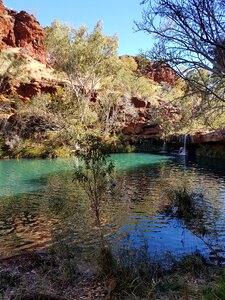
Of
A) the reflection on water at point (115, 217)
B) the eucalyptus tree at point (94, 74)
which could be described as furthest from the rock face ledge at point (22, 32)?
the reflection on water at point (115, 217)

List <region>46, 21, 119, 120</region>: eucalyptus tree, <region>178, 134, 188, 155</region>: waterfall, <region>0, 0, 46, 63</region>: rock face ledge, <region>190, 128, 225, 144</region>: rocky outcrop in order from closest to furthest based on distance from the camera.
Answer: <region>190, 128, 225, 144</region>: rocky outcrop, <region>46, 21, 119, 120</region>: eucalyptus tree, <region>178, 134, 188, 155</region>: waterfall, <region>0, 0, 46, 63</region>: rock face ledge

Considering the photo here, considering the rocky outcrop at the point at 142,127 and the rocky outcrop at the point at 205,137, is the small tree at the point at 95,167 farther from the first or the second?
the rocky outcrop at the point at 142,127

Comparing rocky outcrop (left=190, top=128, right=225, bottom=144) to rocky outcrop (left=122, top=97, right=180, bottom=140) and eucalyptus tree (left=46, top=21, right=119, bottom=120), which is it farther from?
eucalyptus tree (left=46, top=21, right=119, bottom=120)

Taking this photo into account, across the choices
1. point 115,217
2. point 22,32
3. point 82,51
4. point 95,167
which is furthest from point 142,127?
point 95,167

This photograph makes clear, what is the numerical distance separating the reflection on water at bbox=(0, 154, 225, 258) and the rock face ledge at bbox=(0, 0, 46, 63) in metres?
42.8

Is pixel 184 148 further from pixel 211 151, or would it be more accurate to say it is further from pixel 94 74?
pixel 94 74

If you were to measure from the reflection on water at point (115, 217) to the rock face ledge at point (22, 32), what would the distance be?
42.8 metres

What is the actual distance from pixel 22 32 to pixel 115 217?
2133 inches

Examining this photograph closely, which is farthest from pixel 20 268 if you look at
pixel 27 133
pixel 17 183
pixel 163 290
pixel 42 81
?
pixel 42 81

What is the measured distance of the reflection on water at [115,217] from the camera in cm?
848

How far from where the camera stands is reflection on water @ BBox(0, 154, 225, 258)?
8484 millimetres

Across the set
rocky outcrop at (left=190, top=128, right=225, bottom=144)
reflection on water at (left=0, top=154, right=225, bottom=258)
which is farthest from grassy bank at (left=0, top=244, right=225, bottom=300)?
rocky outcrop at (left=190, top=128, right=225, bottom=144)

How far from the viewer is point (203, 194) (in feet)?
47.2

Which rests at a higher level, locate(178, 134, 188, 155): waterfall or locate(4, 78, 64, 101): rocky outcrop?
locate(4, 78, 64, 101): rocky outcrop
